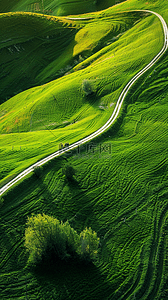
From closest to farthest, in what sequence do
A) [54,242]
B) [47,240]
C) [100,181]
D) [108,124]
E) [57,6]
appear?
1. [47,240]
2. [54,242]
3. [100,181]
4. [108,124]
5. [57,6]

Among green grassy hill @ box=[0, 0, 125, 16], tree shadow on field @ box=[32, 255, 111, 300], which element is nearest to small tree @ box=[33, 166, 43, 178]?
tree shadow on field @ box=[32, 255, 111, 300]

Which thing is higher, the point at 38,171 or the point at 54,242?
the point at 38,171

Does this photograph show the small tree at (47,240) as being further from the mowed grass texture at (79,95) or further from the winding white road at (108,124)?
the mowed grass texture at (79,95)

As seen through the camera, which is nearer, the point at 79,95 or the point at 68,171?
the point at 68,171

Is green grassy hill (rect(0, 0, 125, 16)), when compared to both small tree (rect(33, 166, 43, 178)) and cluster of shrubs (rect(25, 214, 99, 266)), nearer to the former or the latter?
small tree (rect(33, 166, 43, 178))

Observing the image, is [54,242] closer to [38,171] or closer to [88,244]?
[88,244]

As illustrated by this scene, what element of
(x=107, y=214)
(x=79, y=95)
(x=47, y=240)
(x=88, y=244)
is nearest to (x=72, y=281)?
(x=88, y=244)

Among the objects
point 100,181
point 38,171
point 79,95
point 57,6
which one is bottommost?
point 100,181
